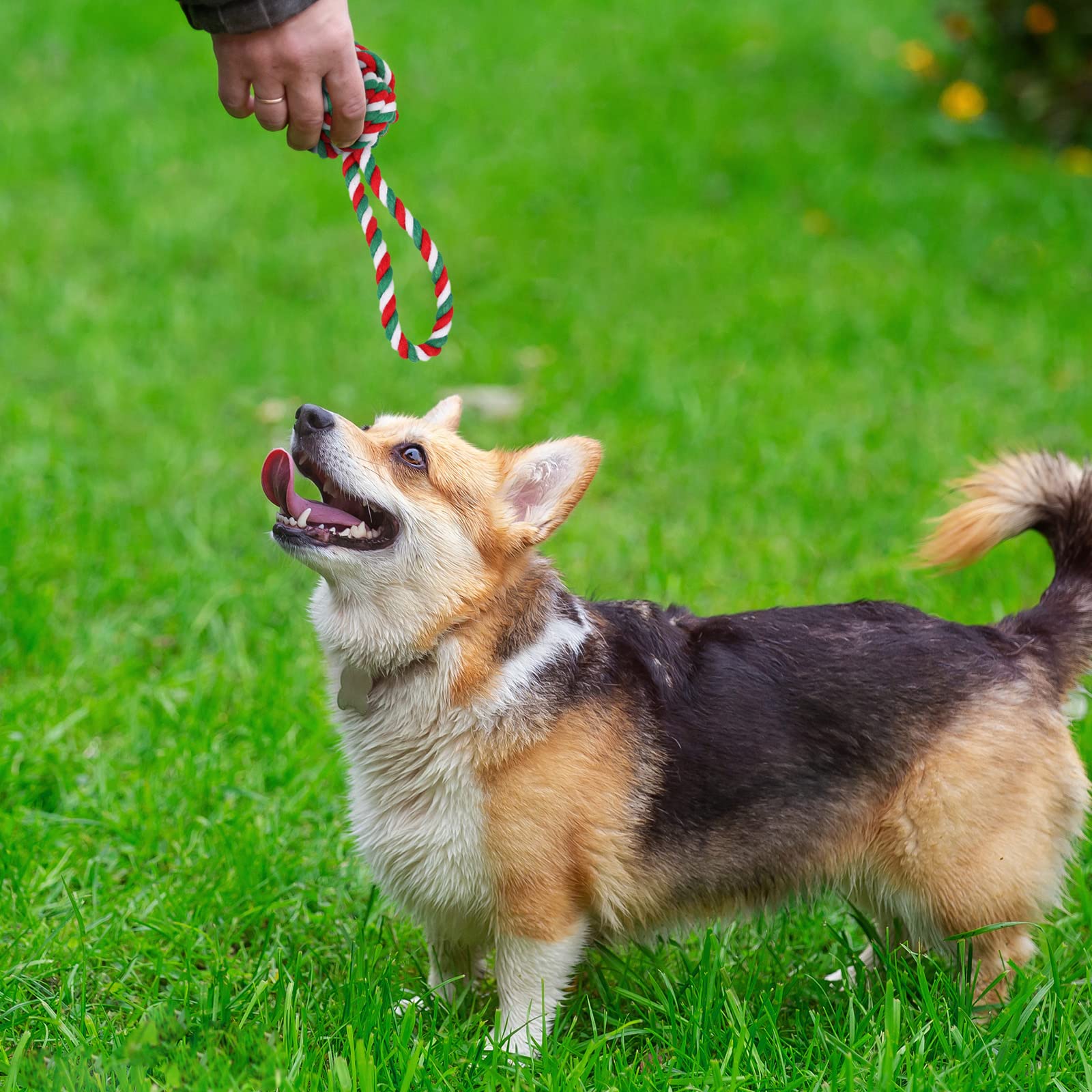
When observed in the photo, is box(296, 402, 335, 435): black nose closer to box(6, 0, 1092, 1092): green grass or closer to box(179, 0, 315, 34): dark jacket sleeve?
box(179, 0, 315, 34): dark jacket sleeve

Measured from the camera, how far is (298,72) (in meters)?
2.88

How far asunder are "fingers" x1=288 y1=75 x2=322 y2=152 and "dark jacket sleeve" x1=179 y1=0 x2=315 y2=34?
0.48 feet

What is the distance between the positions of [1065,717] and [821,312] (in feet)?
14.0

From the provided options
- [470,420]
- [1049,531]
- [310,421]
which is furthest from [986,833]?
[470,420]

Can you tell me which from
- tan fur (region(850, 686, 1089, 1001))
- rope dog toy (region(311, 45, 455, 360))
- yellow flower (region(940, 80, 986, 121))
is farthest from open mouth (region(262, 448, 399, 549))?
yellow flower (region(940, 80, 986, 121))

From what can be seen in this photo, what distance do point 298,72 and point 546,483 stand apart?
107cm

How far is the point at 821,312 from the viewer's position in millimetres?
7137

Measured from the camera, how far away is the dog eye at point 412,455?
312 cm

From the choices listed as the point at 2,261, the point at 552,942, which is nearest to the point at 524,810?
the point at 552,942

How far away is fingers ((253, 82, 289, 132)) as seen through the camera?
2.92m

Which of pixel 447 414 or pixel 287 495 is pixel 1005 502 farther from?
pixel 287 495

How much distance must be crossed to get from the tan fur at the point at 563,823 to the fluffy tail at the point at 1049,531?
1.06m

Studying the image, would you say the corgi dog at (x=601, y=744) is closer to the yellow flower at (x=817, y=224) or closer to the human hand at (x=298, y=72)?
the human hand at (x=298, y=72)

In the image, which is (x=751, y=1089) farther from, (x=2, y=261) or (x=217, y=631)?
(x=2, y=261)
